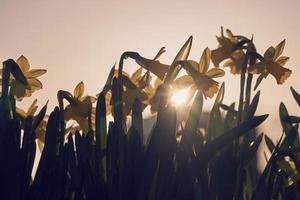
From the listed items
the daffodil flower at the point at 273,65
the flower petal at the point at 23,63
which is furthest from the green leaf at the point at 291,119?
the flower petal at the point at 23,63

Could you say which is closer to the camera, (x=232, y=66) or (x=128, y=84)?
(x=128, y=84)

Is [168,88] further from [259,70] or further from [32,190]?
[32,190]

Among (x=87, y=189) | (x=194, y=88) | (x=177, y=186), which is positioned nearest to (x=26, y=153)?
(x=87, y=189)

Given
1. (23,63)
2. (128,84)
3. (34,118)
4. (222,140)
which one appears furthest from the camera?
(23,63)

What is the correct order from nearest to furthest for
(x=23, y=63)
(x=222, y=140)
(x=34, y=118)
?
(x=222, y=140) → (x=34, y=118) → (x=23, y=63)

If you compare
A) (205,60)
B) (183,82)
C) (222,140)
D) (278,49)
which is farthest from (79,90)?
(278,49)

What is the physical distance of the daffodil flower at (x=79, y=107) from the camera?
5.91ft

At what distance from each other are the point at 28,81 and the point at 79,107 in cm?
29

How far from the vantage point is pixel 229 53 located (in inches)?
77.1

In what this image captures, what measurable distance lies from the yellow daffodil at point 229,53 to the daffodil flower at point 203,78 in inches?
2.2

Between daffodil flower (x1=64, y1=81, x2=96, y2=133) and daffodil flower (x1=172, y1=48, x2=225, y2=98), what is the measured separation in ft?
1.14

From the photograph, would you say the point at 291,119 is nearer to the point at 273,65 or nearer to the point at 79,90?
the point at 273,65

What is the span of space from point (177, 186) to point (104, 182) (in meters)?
0.25

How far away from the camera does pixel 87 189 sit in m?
1.57
